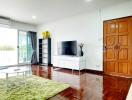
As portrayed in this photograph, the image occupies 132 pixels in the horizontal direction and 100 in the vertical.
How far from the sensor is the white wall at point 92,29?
410 cm

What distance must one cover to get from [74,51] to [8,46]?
151 inches

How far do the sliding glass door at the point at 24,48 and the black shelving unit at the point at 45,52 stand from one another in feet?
2.55

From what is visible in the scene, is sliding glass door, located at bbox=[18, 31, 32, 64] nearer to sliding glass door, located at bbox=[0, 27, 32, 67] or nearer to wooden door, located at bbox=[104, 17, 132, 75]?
sliding glass door, located at bbox=[0, 27, 32, 67]

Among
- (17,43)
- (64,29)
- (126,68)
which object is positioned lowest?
(126,68)

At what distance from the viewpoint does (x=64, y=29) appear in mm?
5801

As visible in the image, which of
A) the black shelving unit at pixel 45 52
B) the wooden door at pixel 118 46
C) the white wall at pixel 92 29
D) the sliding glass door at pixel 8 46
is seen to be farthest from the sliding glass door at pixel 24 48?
the wooden door at pixel 118 46

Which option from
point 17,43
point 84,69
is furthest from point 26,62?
point 84,69

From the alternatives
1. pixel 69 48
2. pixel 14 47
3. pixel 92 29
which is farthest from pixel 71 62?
pixel 14 47

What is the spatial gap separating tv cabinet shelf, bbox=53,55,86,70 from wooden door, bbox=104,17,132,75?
953mm

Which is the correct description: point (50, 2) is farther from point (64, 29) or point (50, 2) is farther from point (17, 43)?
point (17, 43)

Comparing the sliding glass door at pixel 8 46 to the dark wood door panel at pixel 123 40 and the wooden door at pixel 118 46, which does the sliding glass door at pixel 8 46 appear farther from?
the dark wood door panel at pixel 123 40

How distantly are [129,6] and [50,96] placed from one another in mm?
3849

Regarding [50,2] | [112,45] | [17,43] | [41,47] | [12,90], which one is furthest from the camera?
[41,47]

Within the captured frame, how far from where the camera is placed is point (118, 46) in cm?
406
